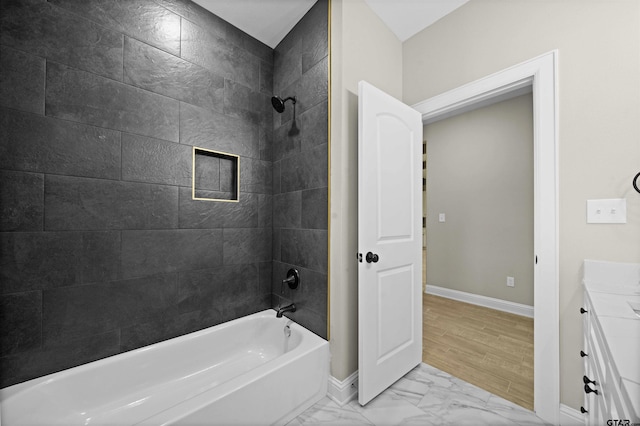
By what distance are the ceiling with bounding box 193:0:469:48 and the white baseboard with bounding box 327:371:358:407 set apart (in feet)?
8.45

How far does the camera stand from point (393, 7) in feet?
6.20

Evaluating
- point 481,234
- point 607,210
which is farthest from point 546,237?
point 481,234

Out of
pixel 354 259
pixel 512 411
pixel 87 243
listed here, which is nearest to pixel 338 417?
pixel 354 259

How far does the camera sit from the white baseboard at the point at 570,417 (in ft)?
4.41

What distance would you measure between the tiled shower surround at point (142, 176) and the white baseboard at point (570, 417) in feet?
4.45

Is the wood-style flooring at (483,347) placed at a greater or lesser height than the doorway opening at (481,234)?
lesser

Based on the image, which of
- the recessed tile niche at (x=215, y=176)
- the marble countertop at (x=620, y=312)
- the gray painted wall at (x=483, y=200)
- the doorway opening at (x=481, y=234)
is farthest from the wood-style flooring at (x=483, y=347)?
the recessed tile niche at (x=215, y=176)

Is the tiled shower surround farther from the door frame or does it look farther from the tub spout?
the door frame

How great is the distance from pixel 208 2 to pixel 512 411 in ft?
10.7

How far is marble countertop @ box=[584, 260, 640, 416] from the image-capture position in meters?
0.49

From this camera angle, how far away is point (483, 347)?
2271 mm

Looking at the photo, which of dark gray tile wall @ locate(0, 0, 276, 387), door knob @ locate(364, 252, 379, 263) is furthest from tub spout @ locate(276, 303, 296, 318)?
door knob @ locate(364, 252, 379, 263)

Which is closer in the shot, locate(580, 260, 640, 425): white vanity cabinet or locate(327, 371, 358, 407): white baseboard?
locate(580, 260, 640, 425): white vanity cabinet

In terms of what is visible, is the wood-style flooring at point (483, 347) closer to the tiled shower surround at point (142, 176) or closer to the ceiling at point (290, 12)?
the tiled shower surround at point (142, 176)
